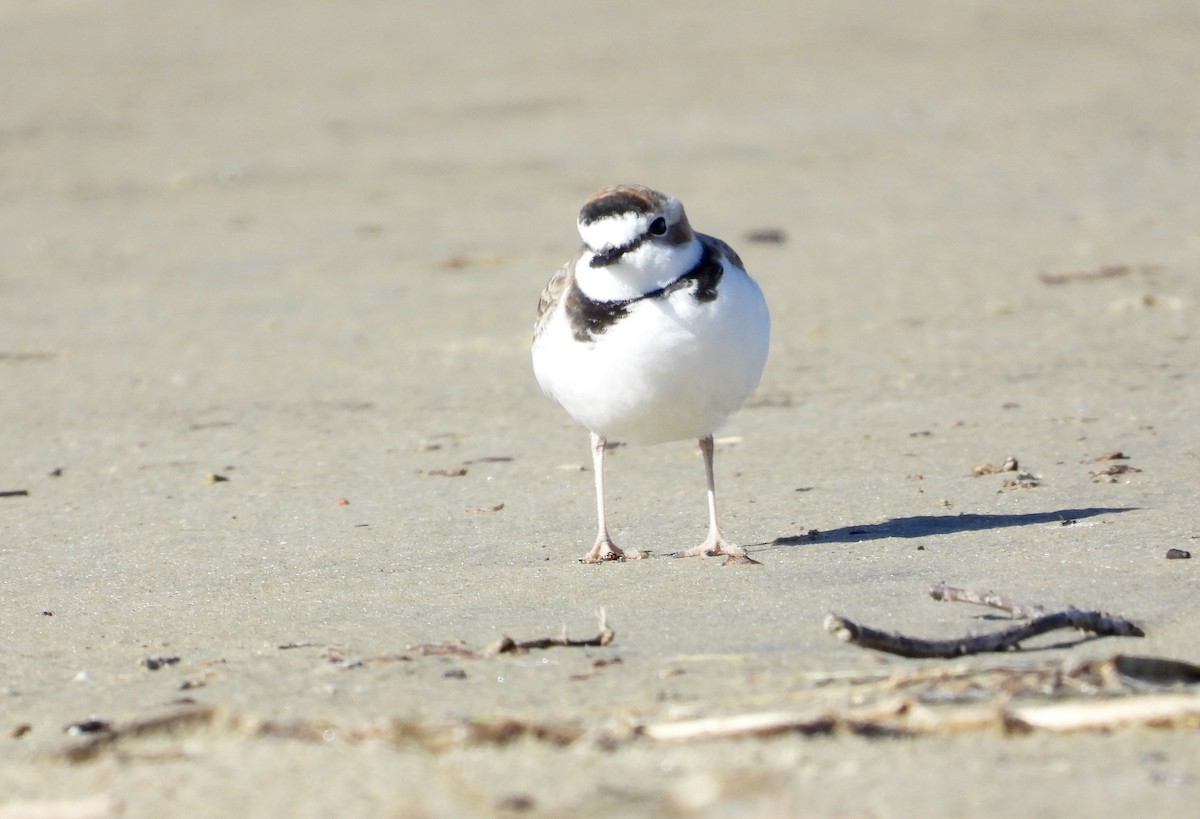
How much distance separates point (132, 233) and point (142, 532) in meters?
7.32

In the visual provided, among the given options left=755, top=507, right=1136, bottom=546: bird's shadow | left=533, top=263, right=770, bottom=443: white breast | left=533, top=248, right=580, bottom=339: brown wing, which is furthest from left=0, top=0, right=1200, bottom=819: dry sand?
left=533, top=248, right=580, bottom=339: brown wing

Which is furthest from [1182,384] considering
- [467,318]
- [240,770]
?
[240,770]

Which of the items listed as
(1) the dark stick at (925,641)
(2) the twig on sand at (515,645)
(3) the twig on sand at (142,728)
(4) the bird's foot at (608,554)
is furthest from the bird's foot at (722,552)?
(3) the twig on sand at (142,728)

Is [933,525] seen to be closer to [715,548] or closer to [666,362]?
[715,548]

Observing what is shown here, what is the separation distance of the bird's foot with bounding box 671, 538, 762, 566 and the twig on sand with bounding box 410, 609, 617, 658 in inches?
35.8

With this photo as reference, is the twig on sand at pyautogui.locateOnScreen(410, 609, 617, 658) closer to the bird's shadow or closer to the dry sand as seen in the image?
the dry sand

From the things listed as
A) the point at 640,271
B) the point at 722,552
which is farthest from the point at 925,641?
the point at 640,271

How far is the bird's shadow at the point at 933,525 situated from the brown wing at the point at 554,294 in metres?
0.91

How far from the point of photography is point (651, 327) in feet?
14.9

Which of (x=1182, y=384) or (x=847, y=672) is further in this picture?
(x=1182, y=384)

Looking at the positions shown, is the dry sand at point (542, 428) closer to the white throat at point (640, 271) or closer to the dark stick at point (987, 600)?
the dark stick at point (987, 600)

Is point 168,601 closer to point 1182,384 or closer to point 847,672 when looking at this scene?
point 847,672

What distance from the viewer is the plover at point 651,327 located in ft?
14.7

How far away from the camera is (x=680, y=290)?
455 centimetres
